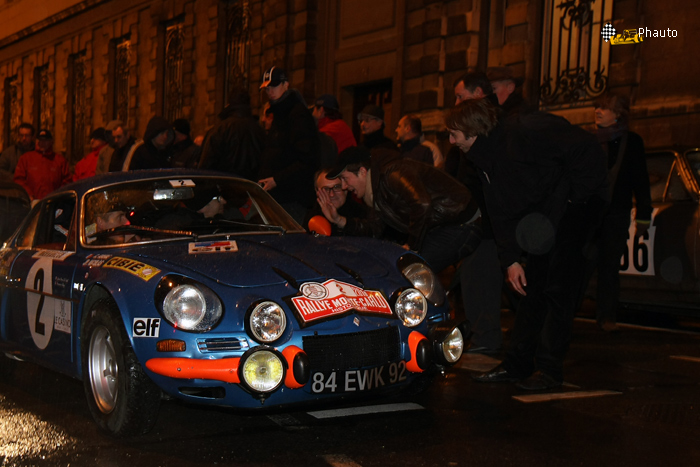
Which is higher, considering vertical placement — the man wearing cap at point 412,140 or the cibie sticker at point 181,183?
the man wearing cap at point 412,140

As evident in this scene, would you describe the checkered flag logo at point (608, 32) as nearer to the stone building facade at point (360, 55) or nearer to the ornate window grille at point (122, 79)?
the stone building facade at point (360, 55)

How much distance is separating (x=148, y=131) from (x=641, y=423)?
6001 millimetres

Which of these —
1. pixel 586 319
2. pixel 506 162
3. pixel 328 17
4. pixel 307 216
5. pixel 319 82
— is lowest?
pixel 586 319

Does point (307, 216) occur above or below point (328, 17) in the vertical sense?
below

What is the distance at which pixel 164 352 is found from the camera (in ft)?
13.2

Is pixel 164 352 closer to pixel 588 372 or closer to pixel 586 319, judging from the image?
pixel 588 372

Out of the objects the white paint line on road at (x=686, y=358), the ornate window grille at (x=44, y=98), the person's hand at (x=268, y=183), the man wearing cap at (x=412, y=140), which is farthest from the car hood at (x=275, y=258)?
the ornate window grille at (x=44, y=98)

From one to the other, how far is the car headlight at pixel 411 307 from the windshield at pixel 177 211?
118cm

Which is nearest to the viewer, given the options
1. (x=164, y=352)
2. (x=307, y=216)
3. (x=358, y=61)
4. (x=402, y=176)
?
(x=164, y=352)

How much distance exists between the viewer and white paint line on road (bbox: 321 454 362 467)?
3811 millimetres

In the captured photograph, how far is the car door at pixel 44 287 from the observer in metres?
4.84

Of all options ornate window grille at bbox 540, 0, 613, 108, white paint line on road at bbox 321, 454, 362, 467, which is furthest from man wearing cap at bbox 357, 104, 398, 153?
white paint line on road at bbox 321, 454, 362, 467

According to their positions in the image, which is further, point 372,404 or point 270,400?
point 372,404

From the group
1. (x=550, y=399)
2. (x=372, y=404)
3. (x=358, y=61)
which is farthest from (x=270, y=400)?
(x=358, y=61)
